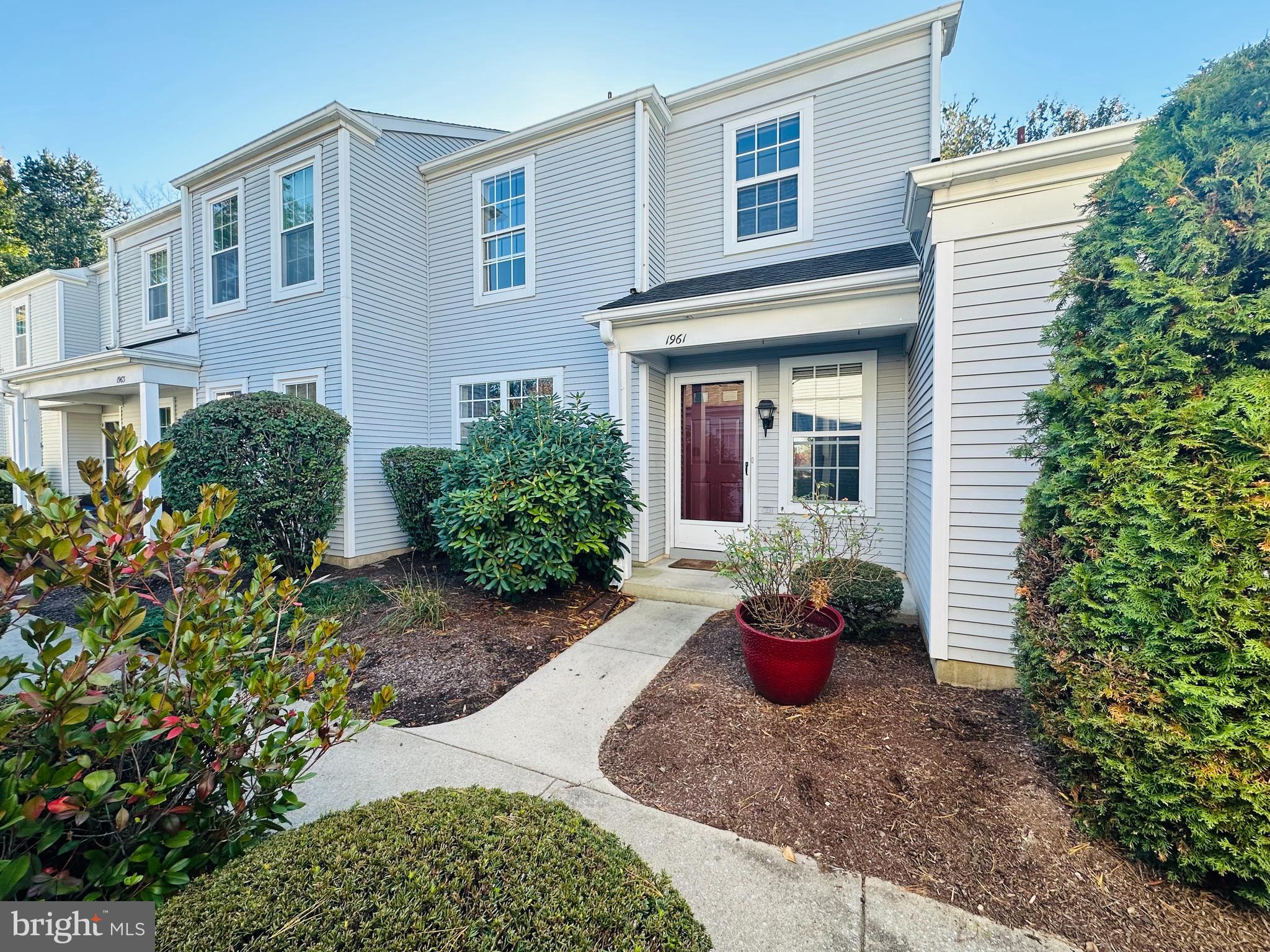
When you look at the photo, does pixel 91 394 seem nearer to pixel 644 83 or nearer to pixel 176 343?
pixel 176 343

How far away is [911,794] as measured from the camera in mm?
2482

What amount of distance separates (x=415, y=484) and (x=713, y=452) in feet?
14.7

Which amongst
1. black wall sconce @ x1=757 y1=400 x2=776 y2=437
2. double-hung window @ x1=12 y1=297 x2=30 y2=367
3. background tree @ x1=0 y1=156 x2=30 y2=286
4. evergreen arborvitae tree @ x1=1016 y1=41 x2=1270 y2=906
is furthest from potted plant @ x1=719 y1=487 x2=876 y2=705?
double-hung window @ x1=12 y1=297 x2=30 y2=367

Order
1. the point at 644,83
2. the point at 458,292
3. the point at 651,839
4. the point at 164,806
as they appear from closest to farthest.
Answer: the point at 164,806
the point at 651,839
the point at 644,83
the point at 458,292

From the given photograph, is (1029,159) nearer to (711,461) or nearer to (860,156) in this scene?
(860,156)

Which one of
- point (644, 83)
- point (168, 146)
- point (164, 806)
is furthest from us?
point (168, 146)

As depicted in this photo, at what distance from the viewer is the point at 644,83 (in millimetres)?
6875

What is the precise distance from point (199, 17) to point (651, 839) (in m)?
12.4

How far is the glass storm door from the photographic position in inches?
265

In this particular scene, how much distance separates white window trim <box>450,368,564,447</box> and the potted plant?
13.2 ft

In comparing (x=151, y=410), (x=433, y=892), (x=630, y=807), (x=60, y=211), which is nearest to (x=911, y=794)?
(x=630, y=807)

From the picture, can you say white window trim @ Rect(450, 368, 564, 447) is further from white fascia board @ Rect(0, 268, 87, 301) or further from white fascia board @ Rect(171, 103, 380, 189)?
white fascia board @ Rect(0, 268, 87, 301)

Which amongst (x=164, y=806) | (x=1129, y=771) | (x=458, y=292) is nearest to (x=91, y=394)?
(x=458, y=292)

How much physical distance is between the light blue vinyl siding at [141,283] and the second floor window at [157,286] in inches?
4.6
